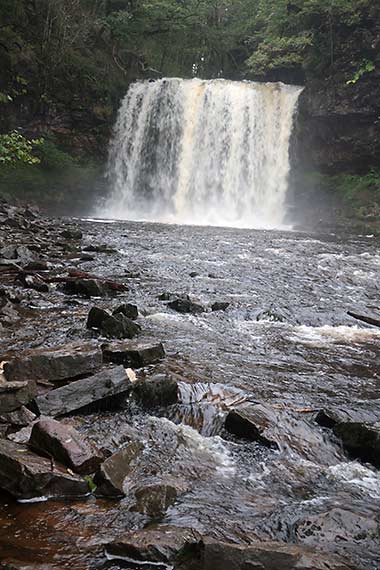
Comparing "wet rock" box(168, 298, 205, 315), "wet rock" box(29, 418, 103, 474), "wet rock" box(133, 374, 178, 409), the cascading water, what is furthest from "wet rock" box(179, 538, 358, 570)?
the cascading water

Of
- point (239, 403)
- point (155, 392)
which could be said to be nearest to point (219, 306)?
point (239, 403)

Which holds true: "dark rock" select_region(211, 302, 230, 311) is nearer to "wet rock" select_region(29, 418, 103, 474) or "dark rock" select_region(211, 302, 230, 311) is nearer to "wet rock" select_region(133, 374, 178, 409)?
"wet rock" select_region(133, 374, 178, 409)

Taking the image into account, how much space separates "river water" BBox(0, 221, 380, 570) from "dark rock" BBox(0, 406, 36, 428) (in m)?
0.39

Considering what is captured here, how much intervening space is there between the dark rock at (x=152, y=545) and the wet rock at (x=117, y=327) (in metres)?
3.40

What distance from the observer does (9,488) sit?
2.61m

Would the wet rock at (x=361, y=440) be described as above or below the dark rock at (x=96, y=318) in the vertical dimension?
below

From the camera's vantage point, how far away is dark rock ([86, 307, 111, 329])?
5.80 meters

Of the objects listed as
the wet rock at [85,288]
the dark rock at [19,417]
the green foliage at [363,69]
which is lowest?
the dark rock at [19,417]

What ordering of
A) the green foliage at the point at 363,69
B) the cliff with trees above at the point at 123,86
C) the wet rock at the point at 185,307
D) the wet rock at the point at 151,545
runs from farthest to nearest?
the cliff with trees above at the point at 123,86
the green foliage at the point at 363,69
the wet rock at the point at 185,307
the wet rock at the point at 151,545

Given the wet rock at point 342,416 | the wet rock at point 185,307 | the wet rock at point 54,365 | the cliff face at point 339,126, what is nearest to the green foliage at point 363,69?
the cliff face at point 339,126

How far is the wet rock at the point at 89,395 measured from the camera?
3666 millimetres

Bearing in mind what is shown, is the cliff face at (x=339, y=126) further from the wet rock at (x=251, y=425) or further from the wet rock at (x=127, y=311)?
the wet rock at (x=251, y=425)

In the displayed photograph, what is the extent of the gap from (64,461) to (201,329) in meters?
3.67

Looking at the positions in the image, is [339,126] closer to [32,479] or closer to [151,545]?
[32,479]
